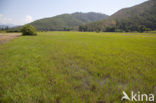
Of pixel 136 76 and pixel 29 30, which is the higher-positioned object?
pixel 29 30

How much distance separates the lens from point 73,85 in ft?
10.6

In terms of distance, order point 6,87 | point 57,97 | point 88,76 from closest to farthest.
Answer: point 57,97
point 6,87
point 88,76

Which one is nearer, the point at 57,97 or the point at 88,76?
the point at 57,97

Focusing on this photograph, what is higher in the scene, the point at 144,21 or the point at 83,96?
the point at 144,21

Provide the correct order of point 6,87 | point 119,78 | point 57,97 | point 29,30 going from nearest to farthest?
point 57,97, point 6,87, point 119,78, point 29,30

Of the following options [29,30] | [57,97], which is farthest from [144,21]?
[57,97]

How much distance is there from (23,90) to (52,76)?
1.28 metres

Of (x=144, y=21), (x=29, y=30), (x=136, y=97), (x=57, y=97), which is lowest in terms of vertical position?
(x=136, y=97)

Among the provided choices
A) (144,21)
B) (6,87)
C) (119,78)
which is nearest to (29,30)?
(6,87)

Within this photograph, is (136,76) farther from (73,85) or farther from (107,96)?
(73,85)

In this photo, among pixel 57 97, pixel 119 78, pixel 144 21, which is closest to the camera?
pixel 57 97

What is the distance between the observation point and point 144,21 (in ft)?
349

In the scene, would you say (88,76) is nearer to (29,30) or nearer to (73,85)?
(73,85)

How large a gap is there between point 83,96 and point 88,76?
1.51 metres
